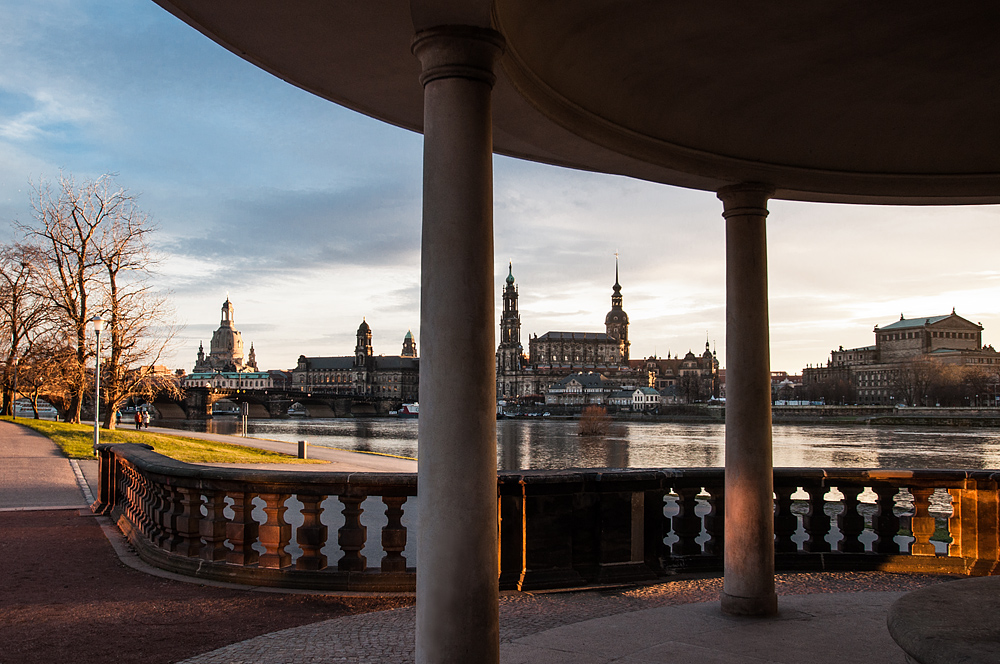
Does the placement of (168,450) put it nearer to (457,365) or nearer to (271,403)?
(457,365)

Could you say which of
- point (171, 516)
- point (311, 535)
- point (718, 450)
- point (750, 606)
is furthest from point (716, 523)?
point (718, 450)

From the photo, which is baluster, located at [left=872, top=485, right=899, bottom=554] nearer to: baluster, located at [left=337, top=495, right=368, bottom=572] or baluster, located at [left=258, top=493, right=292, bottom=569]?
baluster, located at [left=337, top=495, right=368, bottom=572]

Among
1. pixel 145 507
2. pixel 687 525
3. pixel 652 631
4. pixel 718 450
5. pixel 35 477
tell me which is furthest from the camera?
pixel 718 450

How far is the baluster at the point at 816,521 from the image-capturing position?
245 inches

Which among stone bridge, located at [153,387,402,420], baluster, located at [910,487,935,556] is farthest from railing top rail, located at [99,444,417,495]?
stone bridge, located at [153,387,402,420]

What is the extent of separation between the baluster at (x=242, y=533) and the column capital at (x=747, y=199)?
407 centimetres

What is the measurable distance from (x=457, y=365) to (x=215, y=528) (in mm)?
3709

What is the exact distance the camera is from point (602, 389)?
17238 cm

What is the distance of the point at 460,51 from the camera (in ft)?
10.2

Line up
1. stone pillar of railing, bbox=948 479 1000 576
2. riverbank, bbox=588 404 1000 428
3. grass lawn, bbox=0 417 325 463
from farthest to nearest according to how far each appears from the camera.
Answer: riverbank, bbox=588 404 1000 428 < grass lawn, bbox=0 417 325 463 < stone pillar of railing, bbox=948 479 1000 576

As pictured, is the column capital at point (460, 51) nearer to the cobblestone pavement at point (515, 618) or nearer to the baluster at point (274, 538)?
the cobblestone pavement at point (515, 618)

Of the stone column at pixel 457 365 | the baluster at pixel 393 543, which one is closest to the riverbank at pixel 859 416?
the baluster at pixel 393 543

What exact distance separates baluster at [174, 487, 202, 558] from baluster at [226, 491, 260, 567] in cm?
40

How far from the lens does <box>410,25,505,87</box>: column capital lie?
10.2 ft
